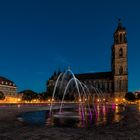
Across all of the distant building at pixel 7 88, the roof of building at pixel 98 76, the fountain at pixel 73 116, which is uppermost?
the roof of building at pixel 98 76

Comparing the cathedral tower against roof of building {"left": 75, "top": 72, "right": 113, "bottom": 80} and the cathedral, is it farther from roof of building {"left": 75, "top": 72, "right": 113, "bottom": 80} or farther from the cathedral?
roof of building {"left": 75, "top": 72, "right": 113, "bottom": 80}

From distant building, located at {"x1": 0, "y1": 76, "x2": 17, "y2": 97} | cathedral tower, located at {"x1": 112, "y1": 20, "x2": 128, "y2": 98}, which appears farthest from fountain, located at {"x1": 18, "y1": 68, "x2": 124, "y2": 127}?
distant building, located at {"x1": 0, "y1": 76, "x2": 17, "y2": 97}

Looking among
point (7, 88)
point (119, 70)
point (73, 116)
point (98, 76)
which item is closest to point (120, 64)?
point (119, 70)

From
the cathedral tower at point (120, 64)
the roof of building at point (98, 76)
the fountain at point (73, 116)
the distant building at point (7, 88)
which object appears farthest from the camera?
the roof of building at point (98, 76)

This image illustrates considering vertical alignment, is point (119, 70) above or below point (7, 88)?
above

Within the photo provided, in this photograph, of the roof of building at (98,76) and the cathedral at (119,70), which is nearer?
the cathedral at (119,70)

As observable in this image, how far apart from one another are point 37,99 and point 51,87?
23.8m

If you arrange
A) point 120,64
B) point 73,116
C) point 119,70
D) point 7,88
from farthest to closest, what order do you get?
point 7,88 → point 120,64 → point 119,70 → point 73,116

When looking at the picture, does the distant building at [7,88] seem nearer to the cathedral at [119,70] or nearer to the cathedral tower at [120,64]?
the cathedral at [119,70]

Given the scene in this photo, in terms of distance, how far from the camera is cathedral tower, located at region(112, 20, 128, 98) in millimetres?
149125

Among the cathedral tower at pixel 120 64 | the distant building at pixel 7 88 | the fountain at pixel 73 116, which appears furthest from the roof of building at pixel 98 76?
the fountain at pixel 73 116

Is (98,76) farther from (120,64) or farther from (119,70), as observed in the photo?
(120,64)

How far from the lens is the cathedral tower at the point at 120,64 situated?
489 feet

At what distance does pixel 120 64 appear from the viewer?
15212 cm
